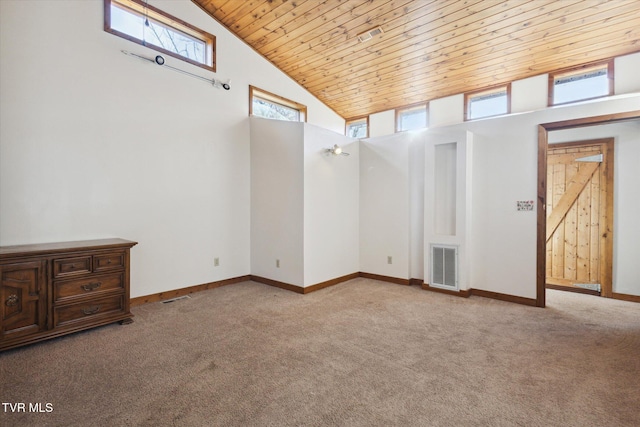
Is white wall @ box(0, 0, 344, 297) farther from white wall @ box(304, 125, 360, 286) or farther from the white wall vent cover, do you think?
the white wall vent cover

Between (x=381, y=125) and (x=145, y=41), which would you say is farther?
(x=381, y=125)

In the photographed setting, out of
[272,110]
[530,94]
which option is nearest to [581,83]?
[530,94]

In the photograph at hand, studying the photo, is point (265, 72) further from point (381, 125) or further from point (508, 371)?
point (508, 371)

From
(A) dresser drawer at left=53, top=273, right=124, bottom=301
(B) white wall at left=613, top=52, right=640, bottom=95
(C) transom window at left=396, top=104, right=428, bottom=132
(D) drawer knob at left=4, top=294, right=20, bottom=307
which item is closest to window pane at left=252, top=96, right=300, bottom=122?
(C) transom window at left=396, top=104, right=428, bottom=132

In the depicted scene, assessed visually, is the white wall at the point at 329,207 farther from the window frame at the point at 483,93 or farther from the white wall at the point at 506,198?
the window frame at the point at 483,93

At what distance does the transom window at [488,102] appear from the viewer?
4.65 m

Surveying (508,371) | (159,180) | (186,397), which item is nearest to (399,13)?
(159,180)

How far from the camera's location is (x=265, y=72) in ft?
17.0

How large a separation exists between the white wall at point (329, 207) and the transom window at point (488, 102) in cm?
199

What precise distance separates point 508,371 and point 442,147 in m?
3.16

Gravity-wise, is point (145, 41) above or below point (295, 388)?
above

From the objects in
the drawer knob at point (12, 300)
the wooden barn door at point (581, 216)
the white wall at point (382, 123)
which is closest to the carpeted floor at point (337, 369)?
the drawer knob at point (12, 300)

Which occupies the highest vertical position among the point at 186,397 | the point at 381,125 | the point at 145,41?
the point at 145,41

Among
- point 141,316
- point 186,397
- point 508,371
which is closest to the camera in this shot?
point 186,397
